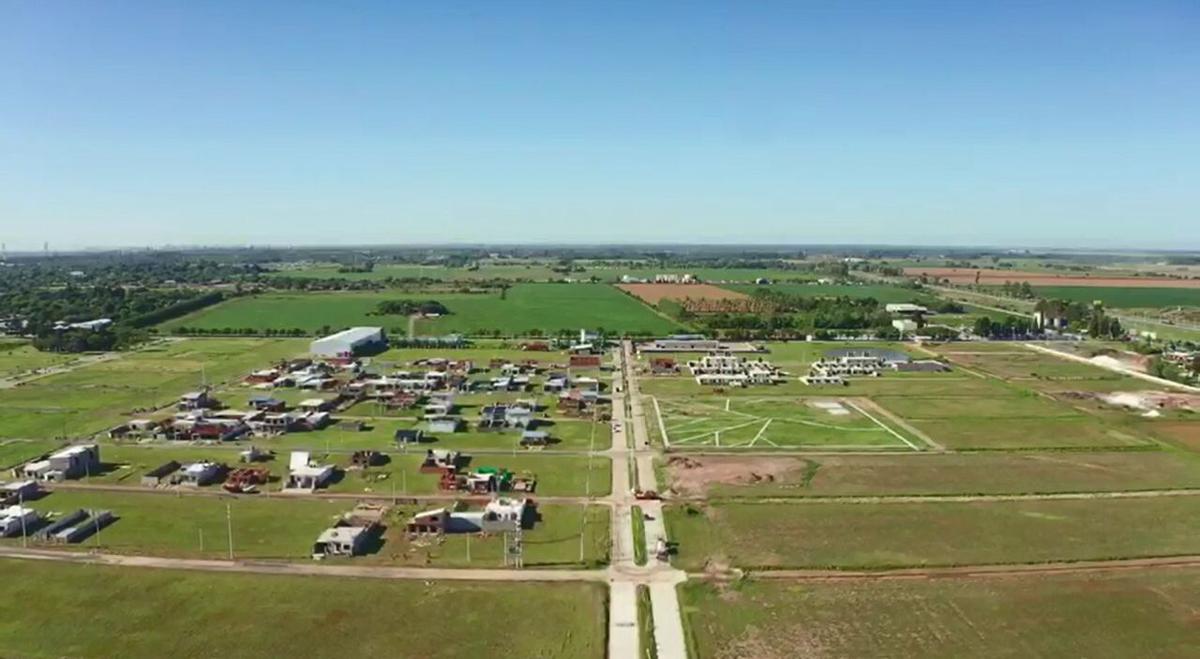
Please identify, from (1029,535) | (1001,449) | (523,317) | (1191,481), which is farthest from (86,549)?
(523,317)

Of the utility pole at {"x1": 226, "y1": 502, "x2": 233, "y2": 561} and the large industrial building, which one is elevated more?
the large industrial building

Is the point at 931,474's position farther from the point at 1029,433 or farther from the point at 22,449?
the point at 22,449

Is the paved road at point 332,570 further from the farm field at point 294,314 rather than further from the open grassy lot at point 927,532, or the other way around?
the farm field at point 294,314

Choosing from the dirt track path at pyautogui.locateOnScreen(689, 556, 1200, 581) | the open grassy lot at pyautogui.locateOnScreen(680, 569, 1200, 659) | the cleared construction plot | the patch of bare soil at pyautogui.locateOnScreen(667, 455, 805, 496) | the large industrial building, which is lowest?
the open grassy lot at pyautogui.locateOnScreen(680, 569, 1200, 659)

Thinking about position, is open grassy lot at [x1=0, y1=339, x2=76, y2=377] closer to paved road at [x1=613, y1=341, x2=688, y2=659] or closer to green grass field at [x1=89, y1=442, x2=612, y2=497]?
green grass field at [x1=89, y1=442, x2=612, y2=497]

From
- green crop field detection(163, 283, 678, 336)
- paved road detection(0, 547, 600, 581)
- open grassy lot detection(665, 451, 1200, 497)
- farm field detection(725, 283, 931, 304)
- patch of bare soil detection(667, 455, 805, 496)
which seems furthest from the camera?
farm field detection(725, 283, 931, 304)

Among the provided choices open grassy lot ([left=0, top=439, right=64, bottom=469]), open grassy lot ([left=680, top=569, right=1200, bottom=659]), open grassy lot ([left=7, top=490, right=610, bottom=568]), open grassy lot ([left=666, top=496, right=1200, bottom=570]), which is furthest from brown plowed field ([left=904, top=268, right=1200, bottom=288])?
open grassy lot ([left=0, top=439, right=64, bottom=469])

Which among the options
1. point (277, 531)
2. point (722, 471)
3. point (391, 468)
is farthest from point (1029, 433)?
point (277, 531)
